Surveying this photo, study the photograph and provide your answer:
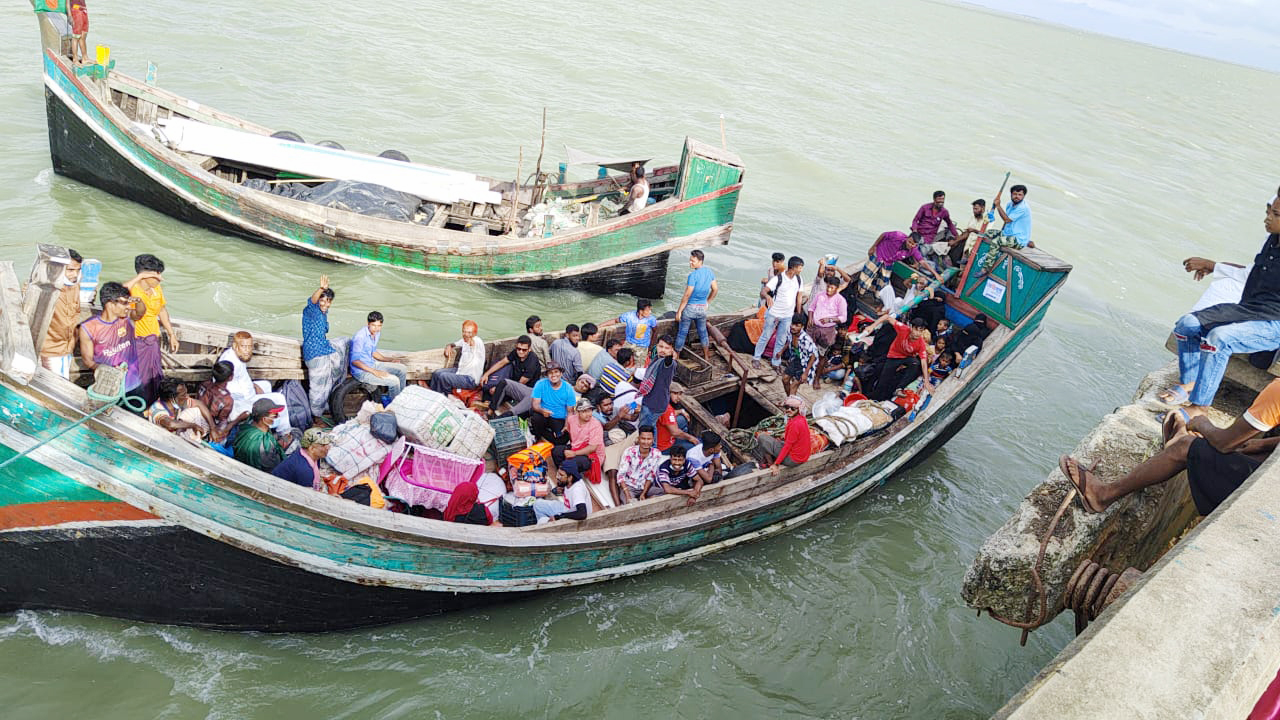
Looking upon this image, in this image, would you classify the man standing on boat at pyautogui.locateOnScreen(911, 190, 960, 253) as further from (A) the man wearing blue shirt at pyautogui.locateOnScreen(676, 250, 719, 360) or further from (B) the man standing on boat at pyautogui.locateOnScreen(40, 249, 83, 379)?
(B) the man standing on boat at pyautogui.locateOnScreen(40, 249, 83, 379)

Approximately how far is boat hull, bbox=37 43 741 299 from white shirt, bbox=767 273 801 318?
123 inches

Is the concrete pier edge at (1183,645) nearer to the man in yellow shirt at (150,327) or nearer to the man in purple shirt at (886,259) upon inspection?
the man in yellow shirt at (150,327)

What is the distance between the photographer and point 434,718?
600cm

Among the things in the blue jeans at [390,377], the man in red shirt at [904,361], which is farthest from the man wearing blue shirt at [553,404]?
the man in red shirt at [904,361]

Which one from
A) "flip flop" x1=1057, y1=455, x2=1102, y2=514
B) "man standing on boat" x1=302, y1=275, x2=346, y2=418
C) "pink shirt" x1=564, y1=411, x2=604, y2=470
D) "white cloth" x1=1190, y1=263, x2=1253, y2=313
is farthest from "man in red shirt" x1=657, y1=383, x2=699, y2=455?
"white cloth" x1=1190, y1=263, x2=1253, y2=313

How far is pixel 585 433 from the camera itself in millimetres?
6809

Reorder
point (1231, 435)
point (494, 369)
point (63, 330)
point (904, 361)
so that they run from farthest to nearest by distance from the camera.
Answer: point (904, 361), point (494, 369), point (63, 330), point (1231, 435)

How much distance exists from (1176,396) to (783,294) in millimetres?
3748

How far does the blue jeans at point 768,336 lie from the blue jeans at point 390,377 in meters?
3.96

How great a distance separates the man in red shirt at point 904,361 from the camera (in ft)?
26.7

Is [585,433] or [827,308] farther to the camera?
[827,308]

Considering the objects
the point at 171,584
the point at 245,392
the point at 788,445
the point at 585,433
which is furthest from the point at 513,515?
the point at 788,445

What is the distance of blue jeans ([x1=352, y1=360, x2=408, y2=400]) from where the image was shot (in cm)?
670

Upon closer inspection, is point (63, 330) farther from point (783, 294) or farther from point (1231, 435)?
point (1231, 435)
